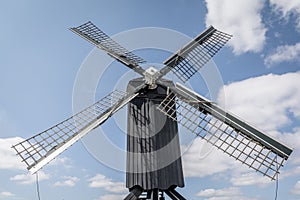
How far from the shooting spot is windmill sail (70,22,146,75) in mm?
9367

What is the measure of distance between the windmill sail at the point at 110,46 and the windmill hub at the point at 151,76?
0.89 ft

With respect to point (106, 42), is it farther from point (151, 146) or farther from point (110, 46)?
point (151, 146)

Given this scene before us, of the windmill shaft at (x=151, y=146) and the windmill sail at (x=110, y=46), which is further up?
the windmill sail at (x=110, y=46)

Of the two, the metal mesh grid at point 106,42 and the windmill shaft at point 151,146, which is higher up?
the metal mesh grid at point 106,42

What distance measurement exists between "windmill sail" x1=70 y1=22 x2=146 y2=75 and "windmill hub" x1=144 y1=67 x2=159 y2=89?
0.27 m

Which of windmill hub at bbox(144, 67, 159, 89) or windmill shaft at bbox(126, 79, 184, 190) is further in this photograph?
windmill hub at bbox(144, 67, 159, 89)

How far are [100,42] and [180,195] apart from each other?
20.0 ft

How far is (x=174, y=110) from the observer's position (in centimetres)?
815

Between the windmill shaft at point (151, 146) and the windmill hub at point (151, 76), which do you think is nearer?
the windmill shaft at point (151, 146)

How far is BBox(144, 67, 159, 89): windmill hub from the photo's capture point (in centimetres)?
867

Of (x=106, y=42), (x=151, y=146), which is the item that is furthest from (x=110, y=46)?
(x=151, y=146)

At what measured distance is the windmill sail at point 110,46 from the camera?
9367mm

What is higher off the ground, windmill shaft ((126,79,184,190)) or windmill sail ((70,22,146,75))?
windmill sail ((70,22,146,75))

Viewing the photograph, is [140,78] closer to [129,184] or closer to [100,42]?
[100,42]
